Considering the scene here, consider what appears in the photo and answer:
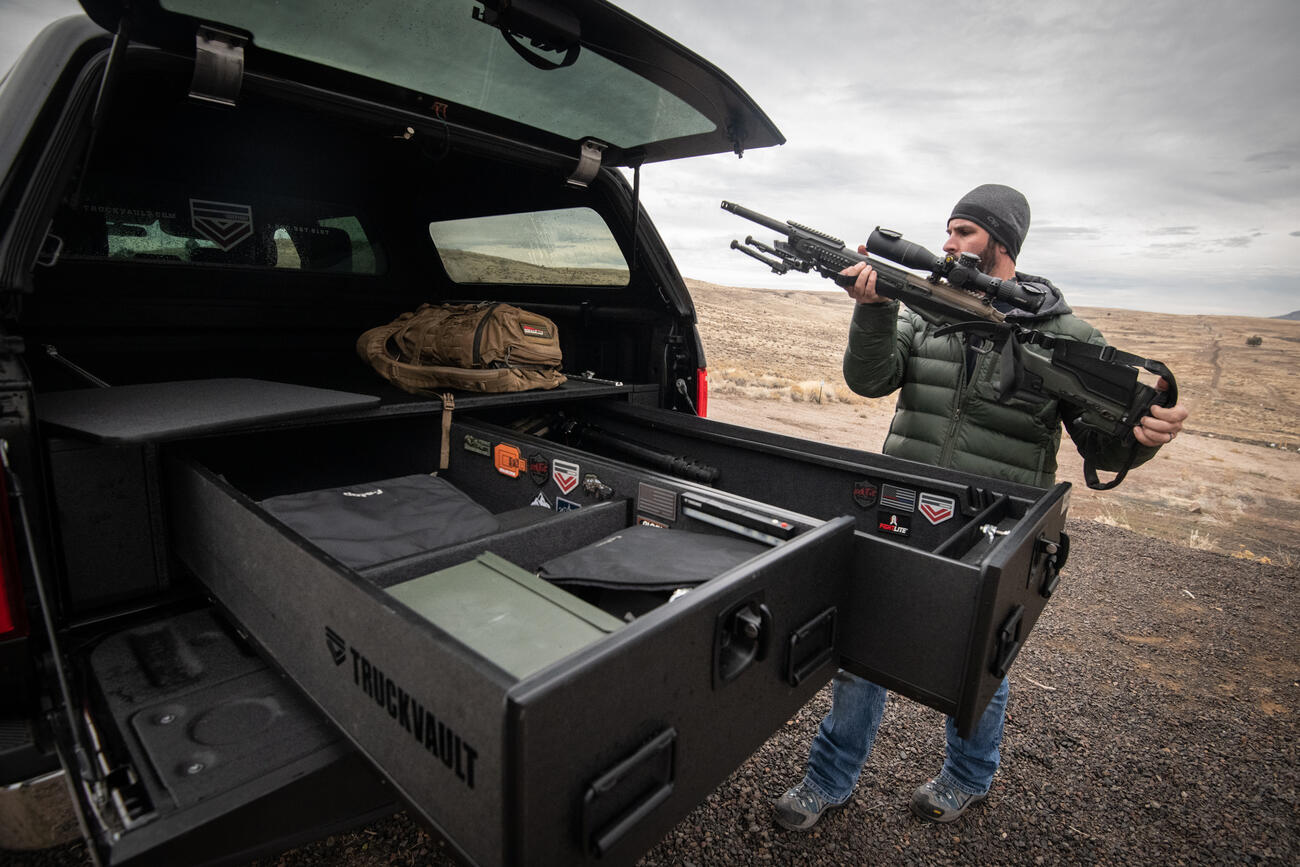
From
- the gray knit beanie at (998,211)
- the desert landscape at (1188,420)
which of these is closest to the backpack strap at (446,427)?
the gray knit beanie at (998,211)

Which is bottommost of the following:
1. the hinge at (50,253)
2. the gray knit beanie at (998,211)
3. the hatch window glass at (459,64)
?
the hinge at (50,253)

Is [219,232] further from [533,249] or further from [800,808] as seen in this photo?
[800,808]

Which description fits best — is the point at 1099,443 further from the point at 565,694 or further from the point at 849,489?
the point at 565,694

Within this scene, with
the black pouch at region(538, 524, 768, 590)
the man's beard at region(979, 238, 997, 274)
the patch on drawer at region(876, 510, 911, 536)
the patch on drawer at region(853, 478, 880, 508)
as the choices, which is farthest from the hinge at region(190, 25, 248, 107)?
the man's beard at region(979, 238, 997, 274)

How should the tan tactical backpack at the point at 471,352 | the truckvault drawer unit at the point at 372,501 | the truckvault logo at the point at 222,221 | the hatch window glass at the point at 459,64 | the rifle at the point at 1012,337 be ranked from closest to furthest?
the truckvault drawer unit at the point at 372,501 < the hatch window glass at the point at 459,64 < the rifle at the point at 1012,337 < the tan tactical backpack at the point at 471,352 < the truckvault logo at the point at 222,221

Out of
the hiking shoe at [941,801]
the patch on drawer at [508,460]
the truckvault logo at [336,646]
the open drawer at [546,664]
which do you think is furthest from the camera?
the patch on drawer at [508,460]

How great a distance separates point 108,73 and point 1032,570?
8.68 ft

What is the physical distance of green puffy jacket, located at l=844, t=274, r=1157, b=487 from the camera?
235 centimetres

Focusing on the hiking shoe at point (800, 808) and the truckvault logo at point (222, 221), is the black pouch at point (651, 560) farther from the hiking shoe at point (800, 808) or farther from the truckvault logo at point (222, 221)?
the truckvault logo at point (222, 221)

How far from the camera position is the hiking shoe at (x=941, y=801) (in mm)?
2305

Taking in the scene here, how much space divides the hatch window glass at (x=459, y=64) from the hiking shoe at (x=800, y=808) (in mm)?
2476

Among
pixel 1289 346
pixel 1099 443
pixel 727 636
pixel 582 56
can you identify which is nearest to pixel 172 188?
pixel 582 56

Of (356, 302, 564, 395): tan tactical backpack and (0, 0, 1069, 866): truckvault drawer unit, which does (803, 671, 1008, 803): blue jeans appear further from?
(356, 302, 564, 395): tan tactical backpack

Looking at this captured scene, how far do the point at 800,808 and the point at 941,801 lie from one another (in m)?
0.53
